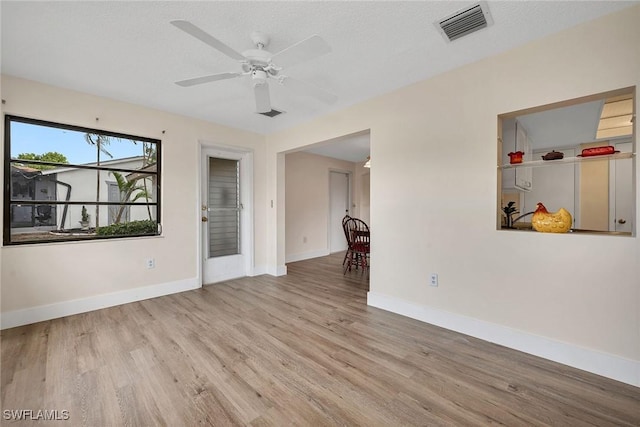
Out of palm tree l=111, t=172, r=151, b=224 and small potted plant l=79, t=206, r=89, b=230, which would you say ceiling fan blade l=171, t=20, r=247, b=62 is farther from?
small potted plant l=79, t=206, r=89, b=230

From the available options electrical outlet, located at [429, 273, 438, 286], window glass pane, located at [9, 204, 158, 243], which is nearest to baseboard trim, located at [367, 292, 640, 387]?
electrical outlet, located at [429, 273, 438, 286]

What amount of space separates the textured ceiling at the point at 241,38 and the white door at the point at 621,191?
3.12m

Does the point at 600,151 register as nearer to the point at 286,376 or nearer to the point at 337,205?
the point at 286,376

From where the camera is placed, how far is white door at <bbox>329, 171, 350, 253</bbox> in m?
6.59

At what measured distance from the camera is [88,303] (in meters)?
2.86

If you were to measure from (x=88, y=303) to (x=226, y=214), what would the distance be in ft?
6.52

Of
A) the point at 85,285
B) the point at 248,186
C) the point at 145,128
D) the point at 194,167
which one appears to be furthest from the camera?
the point at 248,186

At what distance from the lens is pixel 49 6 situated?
5.39 ft

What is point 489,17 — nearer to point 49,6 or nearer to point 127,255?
point 49,6

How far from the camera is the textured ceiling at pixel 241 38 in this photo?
5.47 feet

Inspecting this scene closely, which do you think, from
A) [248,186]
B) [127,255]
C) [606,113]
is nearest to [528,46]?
[606,113]

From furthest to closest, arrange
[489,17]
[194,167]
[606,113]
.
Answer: [194,167] < [606,113] < [489,17]

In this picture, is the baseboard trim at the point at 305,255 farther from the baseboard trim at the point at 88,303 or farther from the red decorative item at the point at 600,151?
the red decorative item at the point at 600,151

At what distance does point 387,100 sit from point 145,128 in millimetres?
3020
